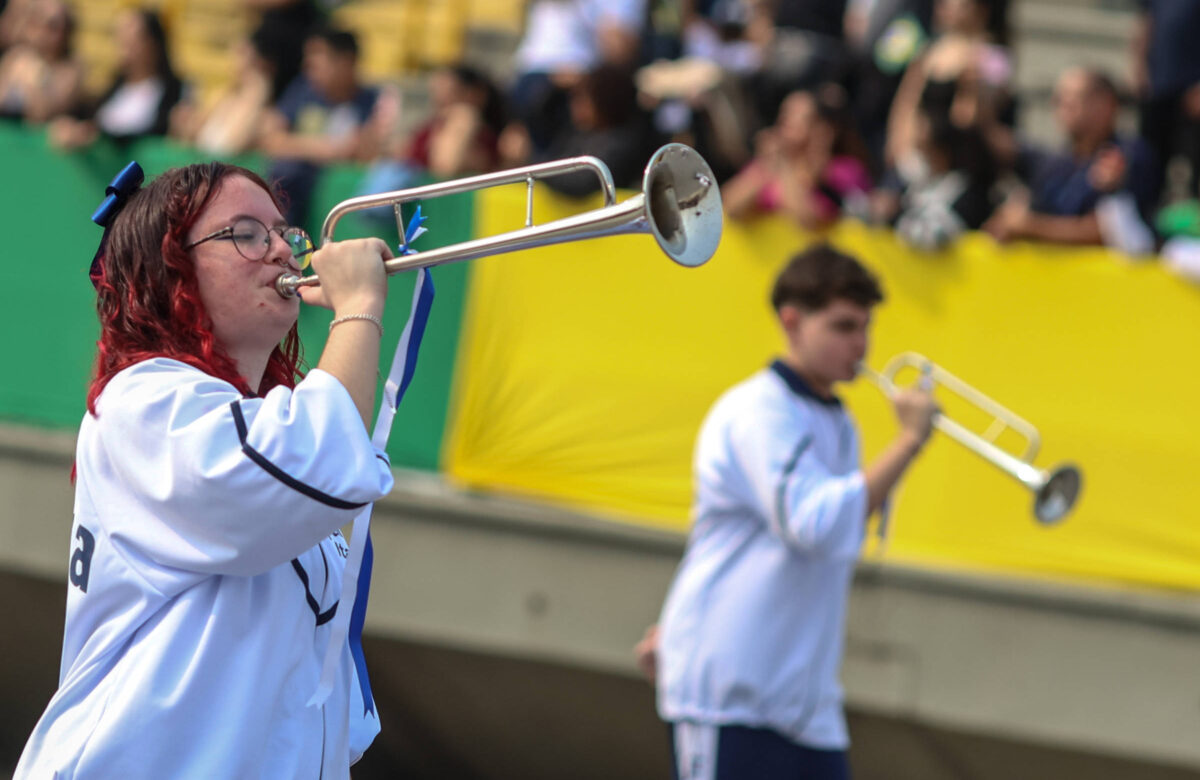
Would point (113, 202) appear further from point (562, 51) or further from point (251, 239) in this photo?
point (562, 51)

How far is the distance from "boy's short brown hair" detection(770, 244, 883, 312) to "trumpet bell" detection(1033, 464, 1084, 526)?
4.39 feet

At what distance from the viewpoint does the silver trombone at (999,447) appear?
18.0 feet

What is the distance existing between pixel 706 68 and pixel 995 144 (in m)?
1.47

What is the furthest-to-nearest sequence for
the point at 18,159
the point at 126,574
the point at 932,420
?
the point at 18,159 → the point at 932,420 → the point at 126,574

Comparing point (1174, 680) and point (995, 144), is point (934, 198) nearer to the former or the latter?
point (995, 144)

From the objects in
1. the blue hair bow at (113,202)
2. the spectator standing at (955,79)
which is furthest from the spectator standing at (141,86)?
the blue hair bow at (113,202)

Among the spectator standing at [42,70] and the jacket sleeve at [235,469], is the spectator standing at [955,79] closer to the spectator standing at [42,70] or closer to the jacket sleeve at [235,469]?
the spectator standing at [42,70]

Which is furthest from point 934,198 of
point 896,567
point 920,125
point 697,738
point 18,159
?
point 18,159

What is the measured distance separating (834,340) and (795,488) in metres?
0.49

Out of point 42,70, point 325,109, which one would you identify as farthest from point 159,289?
point 42,70

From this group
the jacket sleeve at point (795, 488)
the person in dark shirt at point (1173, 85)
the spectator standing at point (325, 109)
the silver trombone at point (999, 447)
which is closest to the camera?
the jacket sleeve at point (795, 488)

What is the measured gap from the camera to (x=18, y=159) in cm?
758

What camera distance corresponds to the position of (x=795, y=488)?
423 cm

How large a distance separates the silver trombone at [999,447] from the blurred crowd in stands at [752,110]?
53cm
